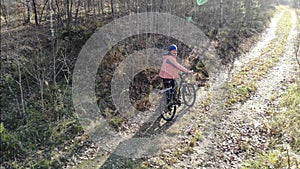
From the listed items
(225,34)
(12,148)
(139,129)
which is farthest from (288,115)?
(225,34)

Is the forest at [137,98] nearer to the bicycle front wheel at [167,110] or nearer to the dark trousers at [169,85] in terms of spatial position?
the bicycle front wheel at [167,110]

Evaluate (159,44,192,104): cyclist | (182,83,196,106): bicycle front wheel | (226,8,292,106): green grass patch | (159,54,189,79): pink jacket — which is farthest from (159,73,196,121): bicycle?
(226,8,292,106): green grass patch

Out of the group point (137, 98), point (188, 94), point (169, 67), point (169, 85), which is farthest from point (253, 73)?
point (169, 67)

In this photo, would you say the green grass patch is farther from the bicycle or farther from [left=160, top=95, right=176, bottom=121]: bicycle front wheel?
[left=160, top=95, right=176, bottom=121]: bicycle front wheel

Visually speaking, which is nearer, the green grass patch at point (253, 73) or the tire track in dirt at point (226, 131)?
the tire track in dirt at point (226, 131)

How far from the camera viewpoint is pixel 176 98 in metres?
9.05

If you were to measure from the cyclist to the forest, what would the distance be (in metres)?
1.24

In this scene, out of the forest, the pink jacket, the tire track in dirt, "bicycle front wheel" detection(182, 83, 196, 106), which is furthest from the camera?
"bicycle front wheel" detection(182, 83, 196, 106)

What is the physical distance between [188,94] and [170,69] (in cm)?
185

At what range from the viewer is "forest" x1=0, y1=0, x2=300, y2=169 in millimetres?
6984

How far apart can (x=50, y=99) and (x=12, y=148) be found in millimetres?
2685

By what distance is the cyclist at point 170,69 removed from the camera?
8195 millimetres

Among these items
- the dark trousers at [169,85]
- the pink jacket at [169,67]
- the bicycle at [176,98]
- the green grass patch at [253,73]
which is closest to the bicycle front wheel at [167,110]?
the bicycle at [176,98]

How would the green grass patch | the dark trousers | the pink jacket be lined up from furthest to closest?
the green grass patch
the dark trousers
the pink jacket
